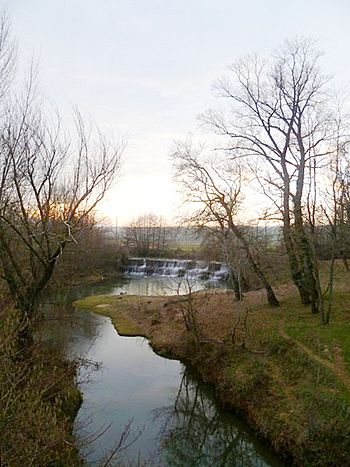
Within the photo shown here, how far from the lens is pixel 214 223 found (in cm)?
2017

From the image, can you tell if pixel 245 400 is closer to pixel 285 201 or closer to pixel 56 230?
pixel 56 230

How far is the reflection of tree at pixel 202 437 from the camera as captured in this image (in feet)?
33.8

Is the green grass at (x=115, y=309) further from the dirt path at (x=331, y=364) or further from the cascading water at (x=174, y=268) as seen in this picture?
the cascading water at (x=174, y=268)

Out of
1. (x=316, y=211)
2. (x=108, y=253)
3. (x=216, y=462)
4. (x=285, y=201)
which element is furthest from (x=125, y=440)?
(x=108, y=253)

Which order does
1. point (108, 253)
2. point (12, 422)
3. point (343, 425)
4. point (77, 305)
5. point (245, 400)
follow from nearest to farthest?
point (12, 422) < point (343, 425) < point (245, 400) < point (77, 305) < point (108, 253)

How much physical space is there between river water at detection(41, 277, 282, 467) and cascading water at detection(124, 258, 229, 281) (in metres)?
23.9

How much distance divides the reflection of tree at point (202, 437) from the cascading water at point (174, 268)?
91.2ft

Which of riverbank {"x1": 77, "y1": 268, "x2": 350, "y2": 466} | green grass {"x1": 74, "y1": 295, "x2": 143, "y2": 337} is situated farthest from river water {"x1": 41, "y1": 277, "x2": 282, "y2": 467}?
green grass {"x1": 74, "y1": 295, "x2": 143, "y2": 337}

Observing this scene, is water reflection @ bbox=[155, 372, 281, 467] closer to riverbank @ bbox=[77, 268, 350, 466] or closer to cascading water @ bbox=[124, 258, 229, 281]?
riverbank @ bbox=[77, 268, 350, 466]

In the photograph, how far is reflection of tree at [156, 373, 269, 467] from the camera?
33.8 feet

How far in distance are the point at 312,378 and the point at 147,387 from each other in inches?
244

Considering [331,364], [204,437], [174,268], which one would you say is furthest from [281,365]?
[174,268]

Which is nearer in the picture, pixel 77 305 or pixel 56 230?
pixel 56 230

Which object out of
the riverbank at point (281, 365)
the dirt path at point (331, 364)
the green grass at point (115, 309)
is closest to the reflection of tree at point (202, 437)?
the riverbank at point (281, 365)
